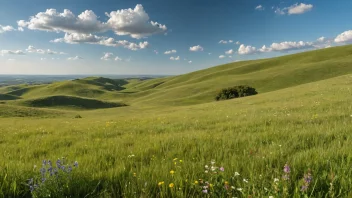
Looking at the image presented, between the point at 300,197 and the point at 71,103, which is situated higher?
the point at 300,197

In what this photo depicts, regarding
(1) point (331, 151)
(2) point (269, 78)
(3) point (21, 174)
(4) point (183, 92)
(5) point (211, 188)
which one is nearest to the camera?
(5) point (211, 188)

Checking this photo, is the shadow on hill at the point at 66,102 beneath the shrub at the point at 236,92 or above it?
beneath

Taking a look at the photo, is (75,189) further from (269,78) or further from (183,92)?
(183,92)

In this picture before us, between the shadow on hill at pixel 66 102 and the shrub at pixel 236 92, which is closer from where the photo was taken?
the shrub at pixel 236 92

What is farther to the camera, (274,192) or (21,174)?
(21,174)

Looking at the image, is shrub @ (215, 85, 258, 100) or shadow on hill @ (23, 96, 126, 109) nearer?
shrub @ (215, 85, 258, 100)

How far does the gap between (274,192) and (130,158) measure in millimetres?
2775

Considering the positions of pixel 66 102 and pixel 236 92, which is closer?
pixel 236 92

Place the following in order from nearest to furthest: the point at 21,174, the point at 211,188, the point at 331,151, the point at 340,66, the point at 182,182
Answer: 1. the point at 211,188
2. the point at 182,182
3. the point at 21,174
4. the point at 331,151
5. the point at 340,66

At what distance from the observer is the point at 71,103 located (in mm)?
97938

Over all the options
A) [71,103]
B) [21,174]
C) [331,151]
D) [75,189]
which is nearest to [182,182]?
[75,189]

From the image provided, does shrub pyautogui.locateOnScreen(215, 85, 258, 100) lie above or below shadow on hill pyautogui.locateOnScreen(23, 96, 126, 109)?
above

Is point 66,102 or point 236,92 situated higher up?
point 236,92

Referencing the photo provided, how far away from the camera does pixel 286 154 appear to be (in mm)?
4387
